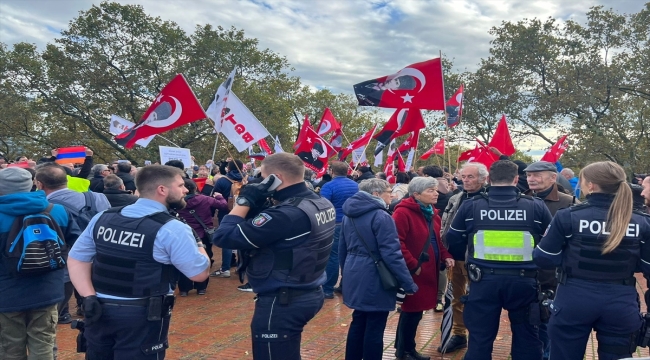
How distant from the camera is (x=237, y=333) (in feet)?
20.0

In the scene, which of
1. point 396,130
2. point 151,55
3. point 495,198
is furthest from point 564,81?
point 495,198

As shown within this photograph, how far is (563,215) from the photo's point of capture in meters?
3.60

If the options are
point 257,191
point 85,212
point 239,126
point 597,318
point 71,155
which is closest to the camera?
point 257,191

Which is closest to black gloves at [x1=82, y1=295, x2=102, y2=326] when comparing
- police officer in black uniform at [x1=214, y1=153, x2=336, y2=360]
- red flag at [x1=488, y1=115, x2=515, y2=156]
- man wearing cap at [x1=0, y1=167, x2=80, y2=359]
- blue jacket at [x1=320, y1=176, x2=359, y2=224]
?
police officer in black uniform at [x1=214, y1=153, x2=336, y2=360]

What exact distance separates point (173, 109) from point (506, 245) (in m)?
5.60

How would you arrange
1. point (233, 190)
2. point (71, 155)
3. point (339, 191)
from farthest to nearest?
point (71, 155), point (233, 190), point (339, 191)

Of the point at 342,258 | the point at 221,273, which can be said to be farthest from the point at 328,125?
the point at 342,258

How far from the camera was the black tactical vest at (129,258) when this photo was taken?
299 cm

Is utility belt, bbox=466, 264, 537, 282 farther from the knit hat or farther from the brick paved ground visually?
the knit hat

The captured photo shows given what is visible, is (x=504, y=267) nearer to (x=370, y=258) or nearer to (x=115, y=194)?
(x=370, y=258)

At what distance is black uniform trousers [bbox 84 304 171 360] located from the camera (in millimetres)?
2982

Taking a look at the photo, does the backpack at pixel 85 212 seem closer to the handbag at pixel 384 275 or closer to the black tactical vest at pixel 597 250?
the handbag at pixel 384 275

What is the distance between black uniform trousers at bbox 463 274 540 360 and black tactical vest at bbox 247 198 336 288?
154cm

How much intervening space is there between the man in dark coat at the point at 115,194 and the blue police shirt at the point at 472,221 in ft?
13.2
